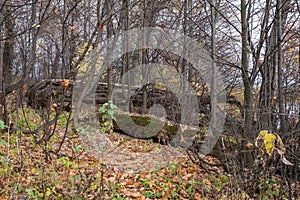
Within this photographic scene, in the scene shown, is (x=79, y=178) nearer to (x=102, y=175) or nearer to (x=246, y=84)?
(x=102, y=175)

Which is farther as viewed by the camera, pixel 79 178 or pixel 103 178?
pixel 103 178

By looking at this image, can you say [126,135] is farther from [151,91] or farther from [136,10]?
[136,10]

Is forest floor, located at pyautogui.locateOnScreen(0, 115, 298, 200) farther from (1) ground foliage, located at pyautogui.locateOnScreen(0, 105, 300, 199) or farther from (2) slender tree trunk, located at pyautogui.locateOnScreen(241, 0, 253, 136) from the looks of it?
(2) slender tree trunk, located at pyautogui.locateOnScreen(241, 0, 253, 136)

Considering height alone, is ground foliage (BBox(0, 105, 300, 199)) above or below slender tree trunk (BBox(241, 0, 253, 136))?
below

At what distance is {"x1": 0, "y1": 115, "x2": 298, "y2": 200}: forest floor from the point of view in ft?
9.77

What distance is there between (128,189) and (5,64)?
7082mm

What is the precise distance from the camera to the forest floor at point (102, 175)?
2977 mm

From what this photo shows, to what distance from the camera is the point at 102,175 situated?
9.45ft

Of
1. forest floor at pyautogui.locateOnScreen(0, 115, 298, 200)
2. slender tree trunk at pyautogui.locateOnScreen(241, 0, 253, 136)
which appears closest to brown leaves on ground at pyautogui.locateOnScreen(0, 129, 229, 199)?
forest floor at pyautogui.locateOnScreen(0, 115, 298, 200)

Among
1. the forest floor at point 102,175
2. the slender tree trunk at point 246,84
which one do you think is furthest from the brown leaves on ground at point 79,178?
the slender tree trunk at point 246,84

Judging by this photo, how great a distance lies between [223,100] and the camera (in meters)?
5.40

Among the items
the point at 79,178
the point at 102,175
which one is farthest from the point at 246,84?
the point at 79,178

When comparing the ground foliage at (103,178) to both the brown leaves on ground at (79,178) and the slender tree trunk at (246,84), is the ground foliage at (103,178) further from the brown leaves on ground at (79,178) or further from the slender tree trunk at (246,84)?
the slender tree trunk at (246,84)

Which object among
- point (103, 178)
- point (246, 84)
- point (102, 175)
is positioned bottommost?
point (103, 178)
